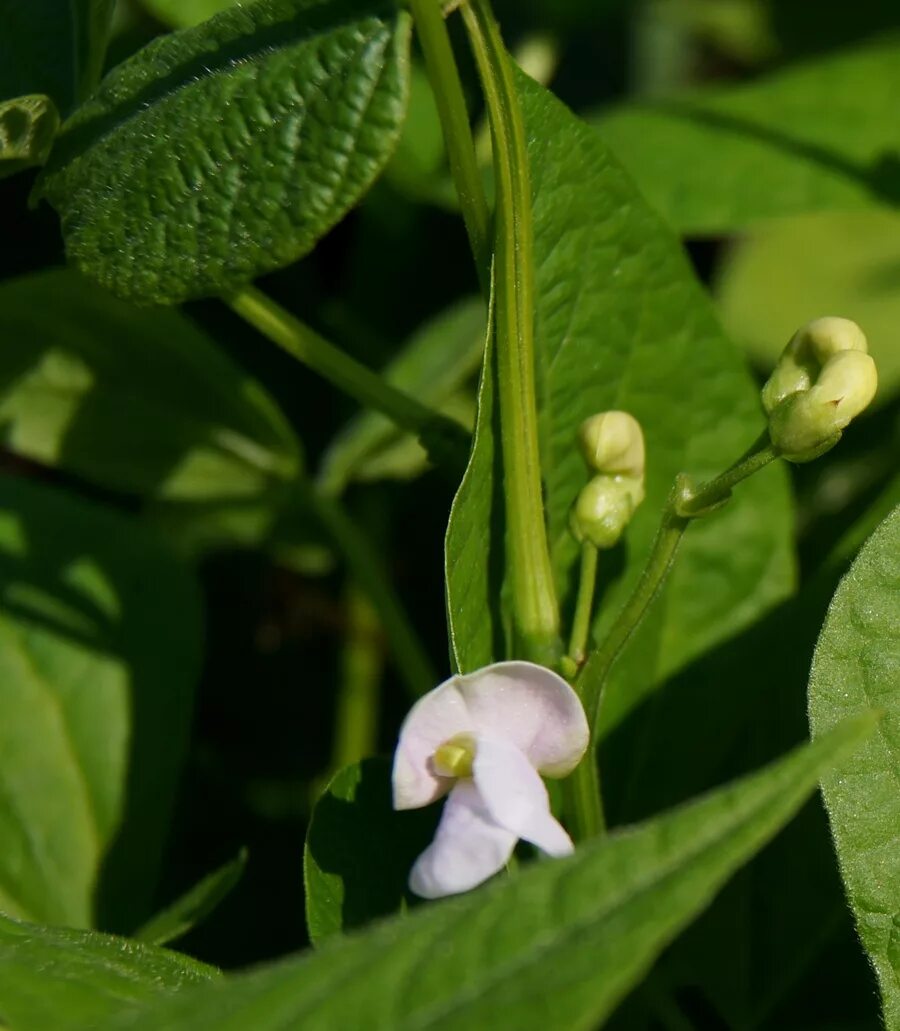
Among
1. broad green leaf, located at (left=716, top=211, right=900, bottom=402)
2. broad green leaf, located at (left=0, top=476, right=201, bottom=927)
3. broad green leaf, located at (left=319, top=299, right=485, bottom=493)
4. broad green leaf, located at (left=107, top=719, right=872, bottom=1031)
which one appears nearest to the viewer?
broad green leaf, located at (left=107, top=719, right=872, bottom=1031)

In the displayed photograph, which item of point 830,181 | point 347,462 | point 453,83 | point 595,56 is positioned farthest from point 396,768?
point 595,56

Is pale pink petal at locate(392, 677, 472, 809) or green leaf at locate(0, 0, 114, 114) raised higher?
green leaf at locate(0, 0, 114, 114)

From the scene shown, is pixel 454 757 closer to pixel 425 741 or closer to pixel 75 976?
pixel 425 741

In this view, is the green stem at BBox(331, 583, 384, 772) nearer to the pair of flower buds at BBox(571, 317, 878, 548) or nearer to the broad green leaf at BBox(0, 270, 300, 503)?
the broad green leaf at BBox(0, 270, 300, 503)

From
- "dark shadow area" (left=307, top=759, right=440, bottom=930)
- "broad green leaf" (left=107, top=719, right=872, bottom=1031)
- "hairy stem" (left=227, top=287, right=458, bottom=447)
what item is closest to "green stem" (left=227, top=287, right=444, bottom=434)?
"hairy stem" (left=227, top=287, right=458, bottom=447)

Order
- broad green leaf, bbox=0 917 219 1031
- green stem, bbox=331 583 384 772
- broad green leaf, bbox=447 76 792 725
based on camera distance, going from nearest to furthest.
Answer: broad green leaf, bbox=0 917 219 1031 → broad green leaf, bbox=447 76 792 725 → green stem, bbox=331 583 384 772

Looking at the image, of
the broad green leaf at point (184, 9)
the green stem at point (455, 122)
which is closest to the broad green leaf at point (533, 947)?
the green stem at point (455, 122)
